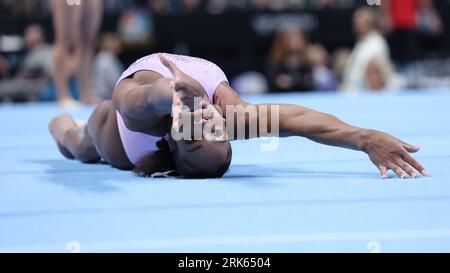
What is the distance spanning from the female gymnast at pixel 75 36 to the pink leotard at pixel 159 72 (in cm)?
275

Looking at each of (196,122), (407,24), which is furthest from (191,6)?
(196,122)

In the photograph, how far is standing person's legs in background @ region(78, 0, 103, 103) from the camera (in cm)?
532

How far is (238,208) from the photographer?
1963 mm

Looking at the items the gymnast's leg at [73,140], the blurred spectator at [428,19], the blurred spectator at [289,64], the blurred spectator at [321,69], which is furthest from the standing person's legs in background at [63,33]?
the blurred spectator at [428,19]

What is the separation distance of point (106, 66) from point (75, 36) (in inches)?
93.2

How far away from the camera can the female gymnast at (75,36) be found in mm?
5215

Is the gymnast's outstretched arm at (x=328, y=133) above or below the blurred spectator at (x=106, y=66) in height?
above

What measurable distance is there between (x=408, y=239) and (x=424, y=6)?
7640mm

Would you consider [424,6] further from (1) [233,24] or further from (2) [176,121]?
(2) [176,121]

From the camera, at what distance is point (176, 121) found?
1.98m

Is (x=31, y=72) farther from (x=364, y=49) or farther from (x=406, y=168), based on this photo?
(x=406, y=168)

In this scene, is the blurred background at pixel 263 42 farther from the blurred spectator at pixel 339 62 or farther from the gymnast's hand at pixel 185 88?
the gymnast's hand at pixel 185 88
